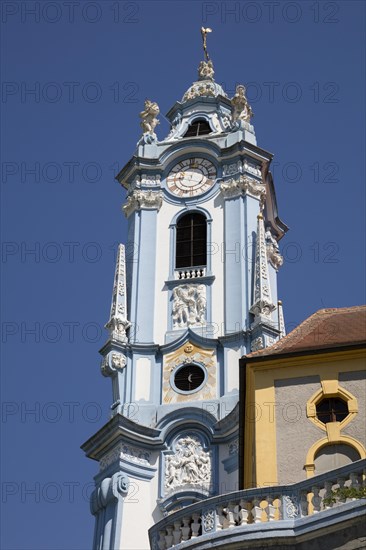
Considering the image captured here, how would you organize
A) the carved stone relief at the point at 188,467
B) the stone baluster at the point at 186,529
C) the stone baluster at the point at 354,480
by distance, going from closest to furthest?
1. the stone baluster at the point at 354,480
2. the stone baluster at the point at 186,529
3. the carved stone relief at the point at 188,467

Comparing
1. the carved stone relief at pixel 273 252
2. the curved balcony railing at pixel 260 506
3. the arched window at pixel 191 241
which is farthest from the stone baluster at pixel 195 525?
the carved stone relief at pixel 273 252

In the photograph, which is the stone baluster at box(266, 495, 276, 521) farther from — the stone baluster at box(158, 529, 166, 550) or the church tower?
the church tower

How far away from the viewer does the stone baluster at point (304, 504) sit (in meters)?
13.4

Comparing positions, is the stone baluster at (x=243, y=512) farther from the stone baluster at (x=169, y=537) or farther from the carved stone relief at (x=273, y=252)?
the carved stone relief at (x=273, y=252)

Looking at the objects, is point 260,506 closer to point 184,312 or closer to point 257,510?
point 257,510

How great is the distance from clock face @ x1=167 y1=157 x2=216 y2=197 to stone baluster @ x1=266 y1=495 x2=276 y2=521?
75.0 feet

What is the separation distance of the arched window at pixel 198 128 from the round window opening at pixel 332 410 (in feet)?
73.5

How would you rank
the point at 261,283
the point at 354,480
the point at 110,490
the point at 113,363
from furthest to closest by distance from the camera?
the point at 261,283 < the point at 113,363 < the point at 110,490 < the point at 354,480

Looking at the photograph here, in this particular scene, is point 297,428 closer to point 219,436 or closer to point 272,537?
point 272,537

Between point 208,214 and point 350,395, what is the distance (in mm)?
19081

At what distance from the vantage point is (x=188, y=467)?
30438 mm

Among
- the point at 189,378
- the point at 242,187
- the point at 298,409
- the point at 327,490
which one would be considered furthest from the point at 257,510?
the point at 242,187

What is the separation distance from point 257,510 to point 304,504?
2.08 ft

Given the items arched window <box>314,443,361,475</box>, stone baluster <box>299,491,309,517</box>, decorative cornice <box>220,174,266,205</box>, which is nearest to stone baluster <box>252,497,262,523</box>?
stone baluster <box>299,491,309,517</box>
